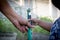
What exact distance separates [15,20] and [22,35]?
25cm

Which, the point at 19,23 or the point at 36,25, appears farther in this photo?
the point at 36,25

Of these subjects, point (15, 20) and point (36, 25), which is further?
point (36, 25)

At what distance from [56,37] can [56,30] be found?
0.04 metres

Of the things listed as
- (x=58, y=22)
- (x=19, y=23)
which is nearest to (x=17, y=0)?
(x=19, y=23)

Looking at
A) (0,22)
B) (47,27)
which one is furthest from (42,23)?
(0,22)

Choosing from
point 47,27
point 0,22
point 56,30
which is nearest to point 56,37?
point 56,30

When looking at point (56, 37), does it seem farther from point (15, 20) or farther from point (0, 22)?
point (0, 22)

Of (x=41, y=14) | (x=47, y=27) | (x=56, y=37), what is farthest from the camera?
(x=41, y=14)

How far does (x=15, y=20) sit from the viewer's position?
3.81ft

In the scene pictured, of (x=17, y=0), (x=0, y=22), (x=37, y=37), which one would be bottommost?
(x=37, y=37)

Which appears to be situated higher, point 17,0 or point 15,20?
point 17,0

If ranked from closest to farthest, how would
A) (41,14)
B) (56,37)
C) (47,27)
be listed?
(56,37)
(47,27)
(41,14)

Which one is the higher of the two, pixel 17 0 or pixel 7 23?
pixel 17 0

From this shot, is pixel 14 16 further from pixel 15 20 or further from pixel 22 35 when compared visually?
pixel 22 35
